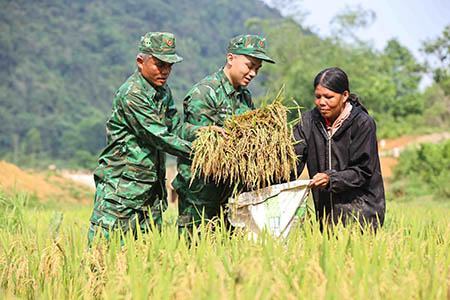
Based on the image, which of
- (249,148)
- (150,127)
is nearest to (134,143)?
(150,127)

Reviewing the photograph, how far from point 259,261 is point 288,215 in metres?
1.04

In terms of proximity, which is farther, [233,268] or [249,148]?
[249,148]

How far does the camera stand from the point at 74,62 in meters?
74.8

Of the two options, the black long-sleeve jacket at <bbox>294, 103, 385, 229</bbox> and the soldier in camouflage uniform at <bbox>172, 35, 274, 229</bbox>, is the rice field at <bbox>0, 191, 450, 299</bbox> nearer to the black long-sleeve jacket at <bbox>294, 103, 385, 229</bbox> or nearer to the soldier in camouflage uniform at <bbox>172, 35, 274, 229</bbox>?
the black long-sleeve jacket at <bbox>294, 103, 385, 229</bbox>

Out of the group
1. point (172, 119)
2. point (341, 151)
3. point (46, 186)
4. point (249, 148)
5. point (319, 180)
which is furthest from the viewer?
point (46, 186)

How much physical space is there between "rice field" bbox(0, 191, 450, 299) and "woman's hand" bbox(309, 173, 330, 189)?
24cm

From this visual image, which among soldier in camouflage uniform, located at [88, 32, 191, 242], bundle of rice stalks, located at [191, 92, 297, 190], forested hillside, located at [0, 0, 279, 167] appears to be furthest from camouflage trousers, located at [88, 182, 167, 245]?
forested hillside, located at [0, 0, 279, 167]

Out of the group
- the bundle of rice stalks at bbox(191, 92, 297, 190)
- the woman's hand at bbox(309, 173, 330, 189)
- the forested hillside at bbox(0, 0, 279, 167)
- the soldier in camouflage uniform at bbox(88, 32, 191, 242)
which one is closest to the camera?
the bundle of rice stalks at bbox(191, 92, 297, 190)

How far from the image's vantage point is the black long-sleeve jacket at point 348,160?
4.64m

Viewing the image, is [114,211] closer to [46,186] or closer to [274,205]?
[274,205]

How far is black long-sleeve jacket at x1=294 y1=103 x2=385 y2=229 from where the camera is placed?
15.2ft

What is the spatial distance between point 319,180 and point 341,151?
314mm

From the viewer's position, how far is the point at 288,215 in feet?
14.5

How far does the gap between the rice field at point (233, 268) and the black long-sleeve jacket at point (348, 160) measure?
0.28 meters
